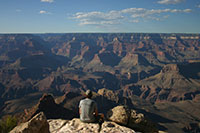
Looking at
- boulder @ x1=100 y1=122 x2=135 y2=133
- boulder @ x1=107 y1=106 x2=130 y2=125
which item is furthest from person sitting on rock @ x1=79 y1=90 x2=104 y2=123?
boulder @ x1=107 y1=106 x2=130 y2=125

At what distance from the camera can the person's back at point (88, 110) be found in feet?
52.1

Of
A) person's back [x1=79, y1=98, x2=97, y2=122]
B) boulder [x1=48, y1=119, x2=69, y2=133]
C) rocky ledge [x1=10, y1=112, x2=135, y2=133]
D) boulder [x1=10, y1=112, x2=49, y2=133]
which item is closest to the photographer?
boulder [x1=10, y1=112, x2=49, y2=133]

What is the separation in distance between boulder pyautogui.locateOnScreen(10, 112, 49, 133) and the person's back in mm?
3368

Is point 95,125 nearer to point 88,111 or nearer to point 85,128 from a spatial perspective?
point 85,128

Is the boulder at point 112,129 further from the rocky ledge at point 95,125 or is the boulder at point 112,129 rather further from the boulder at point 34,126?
the boulder at point 34,126

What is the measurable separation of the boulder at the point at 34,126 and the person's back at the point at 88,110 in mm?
3368

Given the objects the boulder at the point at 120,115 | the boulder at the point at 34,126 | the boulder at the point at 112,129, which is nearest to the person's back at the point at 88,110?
the boulder at the point at 112,129

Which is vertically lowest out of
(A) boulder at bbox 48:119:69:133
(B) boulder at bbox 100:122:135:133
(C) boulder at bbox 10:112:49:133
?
(A) boulder at bbox 48:119:69:133

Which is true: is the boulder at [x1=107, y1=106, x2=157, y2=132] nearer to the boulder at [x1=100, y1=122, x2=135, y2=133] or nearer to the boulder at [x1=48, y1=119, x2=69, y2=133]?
the boulder at [x1=100, y1=122, x2=135, y2=133]

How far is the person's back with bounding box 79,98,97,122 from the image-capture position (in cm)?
1587

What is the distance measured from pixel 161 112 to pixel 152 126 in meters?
162

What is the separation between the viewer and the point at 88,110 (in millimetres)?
15914

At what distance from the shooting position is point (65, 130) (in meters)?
15.4

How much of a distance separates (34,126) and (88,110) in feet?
15.3
